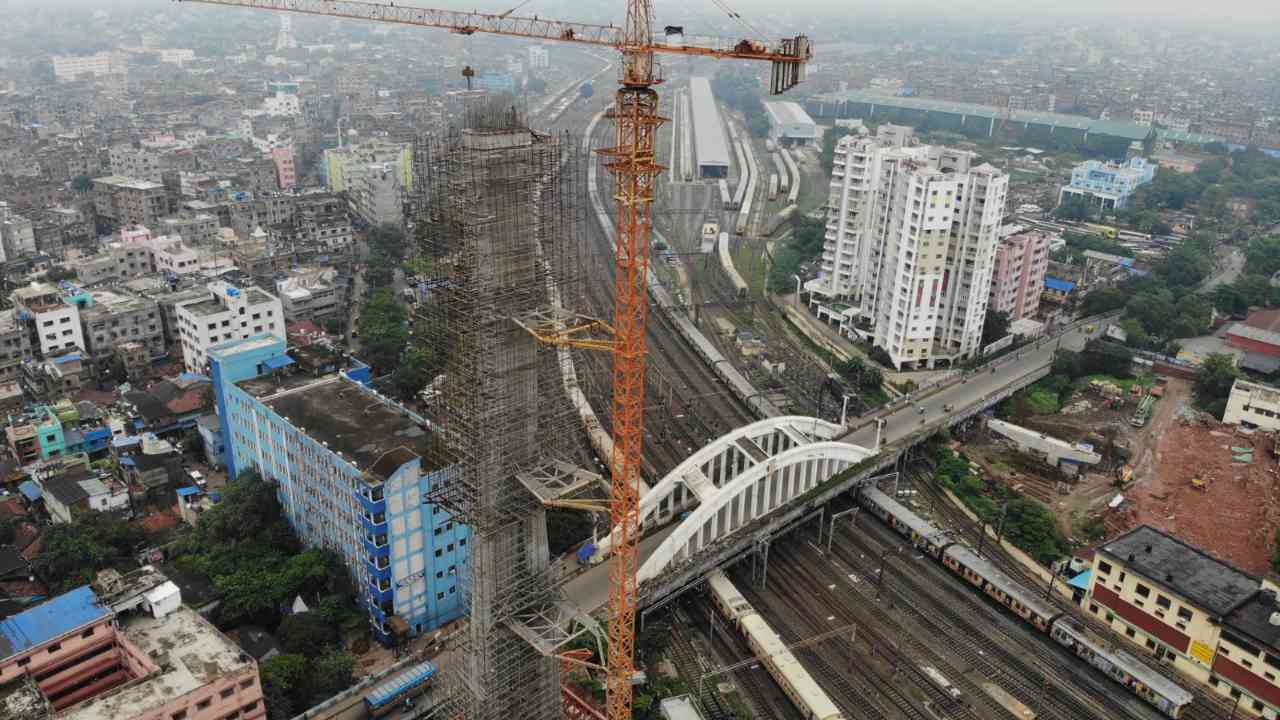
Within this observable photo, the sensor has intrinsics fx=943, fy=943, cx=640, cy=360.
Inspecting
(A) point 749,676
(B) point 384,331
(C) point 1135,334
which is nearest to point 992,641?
(A) point 749,676

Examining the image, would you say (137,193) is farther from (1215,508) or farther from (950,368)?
(1215,508)

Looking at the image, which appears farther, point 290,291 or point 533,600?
point 290,291

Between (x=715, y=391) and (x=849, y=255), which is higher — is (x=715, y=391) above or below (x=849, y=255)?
below

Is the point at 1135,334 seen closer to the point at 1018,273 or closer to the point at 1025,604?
the point at 1018,273

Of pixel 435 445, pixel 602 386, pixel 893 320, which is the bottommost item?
pixel 602 386

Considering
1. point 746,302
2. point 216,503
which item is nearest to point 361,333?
point 216,503

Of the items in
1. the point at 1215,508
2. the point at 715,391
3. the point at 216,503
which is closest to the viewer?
the point at 216,503

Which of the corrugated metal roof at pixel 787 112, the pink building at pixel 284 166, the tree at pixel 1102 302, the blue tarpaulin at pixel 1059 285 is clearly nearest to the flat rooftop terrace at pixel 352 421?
the tree at pixel 1102 302

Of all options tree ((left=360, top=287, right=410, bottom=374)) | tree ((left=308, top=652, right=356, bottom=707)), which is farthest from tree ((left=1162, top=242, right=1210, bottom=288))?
tree ((left=308, top=652, right=356, bottom=707))
